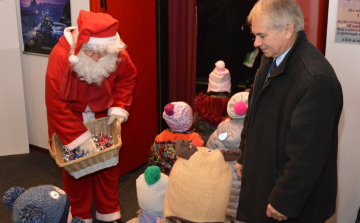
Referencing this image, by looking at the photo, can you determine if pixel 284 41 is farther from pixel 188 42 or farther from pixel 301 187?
pixel 188 42

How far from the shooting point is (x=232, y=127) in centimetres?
257

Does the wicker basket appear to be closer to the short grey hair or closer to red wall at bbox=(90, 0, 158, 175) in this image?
red wall at bbox=(90, 0, 158, 175)

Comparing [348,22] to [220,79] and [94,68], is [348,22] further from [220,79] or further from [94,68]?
[94,68]

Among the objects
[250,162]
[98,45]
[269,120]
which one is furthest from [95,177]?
[269,120]

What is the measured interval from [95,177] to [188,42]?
177 cm

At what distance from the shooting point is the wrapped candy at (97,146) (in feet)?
8.37

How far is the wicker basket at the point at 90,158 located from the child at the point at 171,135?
1.03 feet

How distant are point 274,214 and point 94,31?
151cm

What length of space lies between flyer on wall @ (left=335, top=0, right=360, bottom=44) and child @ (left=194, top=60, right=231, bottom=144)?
955mm

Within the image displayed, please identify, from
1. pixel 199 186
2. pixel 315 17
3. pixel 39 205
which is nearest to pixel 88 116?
pixel 39 205

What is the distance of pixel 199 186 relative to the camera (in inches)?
59.9

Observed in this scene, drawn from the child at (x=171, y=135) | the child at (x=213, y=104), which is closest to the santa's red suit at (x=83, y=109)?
the child at (x=171, y=135)

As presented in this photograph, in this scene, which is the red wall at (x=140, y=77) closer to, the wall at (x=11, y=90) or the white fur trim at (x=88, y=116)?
the white fur trim at (x=88, y=116)

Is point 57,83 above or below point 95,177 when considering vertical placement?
above
